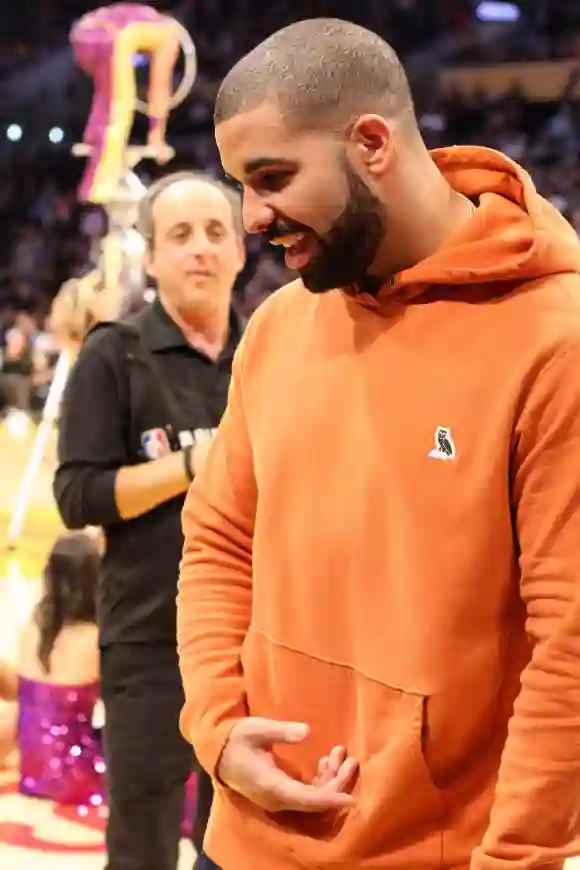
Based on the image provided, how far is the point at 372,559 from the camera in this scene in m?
1.13

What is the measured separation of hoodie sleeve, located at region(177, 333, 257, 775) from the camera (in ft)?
4.19

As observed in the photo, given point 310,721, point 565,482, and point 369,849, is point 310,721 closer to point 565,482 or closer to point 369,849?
point 369,849

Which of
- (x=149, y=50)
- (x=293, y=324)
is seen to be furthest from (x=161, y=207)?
(x=149, y=50)

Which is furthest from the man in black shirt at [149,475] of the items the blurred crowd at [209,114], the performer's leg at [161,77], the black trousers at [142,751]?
the blurred crowd at [209,114]

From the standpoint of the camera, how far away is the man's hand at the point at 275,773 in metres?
1.16

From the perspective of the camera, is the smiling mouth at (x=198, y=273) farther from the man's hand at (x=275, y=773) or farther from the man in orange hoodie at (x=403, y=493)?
the man's hand at (x=275, y=773)

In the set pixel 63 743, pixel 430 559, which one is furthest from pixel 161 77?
pixel 430 559

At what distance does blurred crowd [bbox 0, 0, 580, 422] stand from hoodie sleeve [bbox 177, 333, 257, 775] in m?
9.76

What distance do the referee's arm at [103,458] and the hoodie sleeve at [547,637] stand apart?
94 centimetres

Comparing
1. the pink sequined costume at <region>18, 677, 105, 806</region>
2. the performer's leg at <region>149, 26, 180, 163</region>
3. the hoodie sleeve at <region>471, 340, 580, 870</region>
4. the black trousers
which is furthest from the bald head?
the performer's leg at <region>149, 26, 180, 163</region>

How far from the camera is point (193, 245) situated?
2023mm

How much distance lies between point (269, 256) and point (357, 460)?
35.3 ft

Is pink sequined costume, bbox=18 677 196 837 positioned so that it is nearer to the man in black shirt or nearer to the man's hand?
the man in black shirt

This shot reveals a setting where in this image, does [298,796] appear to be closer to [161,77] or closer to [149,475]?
[149,475]
